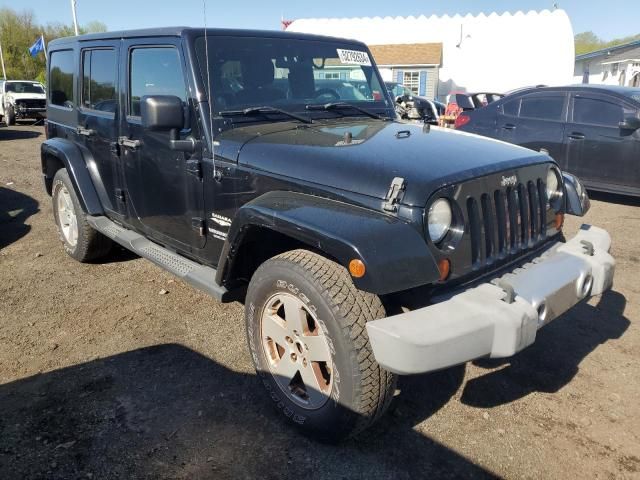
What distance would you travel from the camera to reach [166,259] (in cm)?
367

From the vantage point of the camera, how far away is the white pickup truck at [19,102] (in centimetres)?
1853

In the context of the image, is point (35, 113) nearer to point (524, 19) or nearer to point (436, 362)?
point (436, 362)

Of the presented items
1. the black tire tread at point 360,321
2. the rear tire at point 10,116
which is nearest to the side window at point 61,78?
the black tire tread at point 360,321

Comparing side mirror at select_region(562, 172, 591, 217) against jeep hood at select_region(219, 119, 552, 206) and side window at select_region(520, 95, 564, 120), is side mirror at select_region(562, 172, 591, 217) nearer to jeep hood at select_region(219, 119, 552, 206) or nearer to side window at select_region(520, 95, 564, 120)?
jeep hood at select_region(219, 119, 552, 206)

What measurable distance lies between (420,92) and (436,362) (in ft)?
88.5

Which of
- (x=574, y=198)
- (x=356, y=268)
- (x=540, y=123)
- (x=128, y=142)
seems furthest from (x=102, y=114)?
(x=540, y=123)

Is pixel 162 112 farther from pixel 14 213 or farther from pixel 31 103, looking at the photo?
pixel 31 103

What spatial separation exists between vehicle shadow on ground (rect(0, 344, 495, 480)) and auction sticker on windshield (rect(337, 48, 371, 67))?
237cm

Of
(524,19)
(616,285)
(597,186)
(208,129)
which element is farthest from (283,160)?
(524,19)

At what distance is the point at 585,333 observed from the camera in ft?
12.3

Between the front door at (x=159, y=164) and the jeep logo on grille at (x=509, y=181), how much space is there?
1.75 meters

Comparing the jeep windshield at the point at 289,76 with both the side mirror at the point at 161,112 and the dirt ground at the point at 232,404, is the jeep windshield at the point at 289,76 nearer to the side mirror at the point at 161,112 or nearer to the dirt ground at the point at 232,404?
the side mirror at the point at 161,112

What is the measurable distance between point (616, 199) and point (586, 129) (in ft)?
4.13

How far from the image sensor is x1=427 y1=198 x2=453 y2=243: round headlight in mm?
2410
